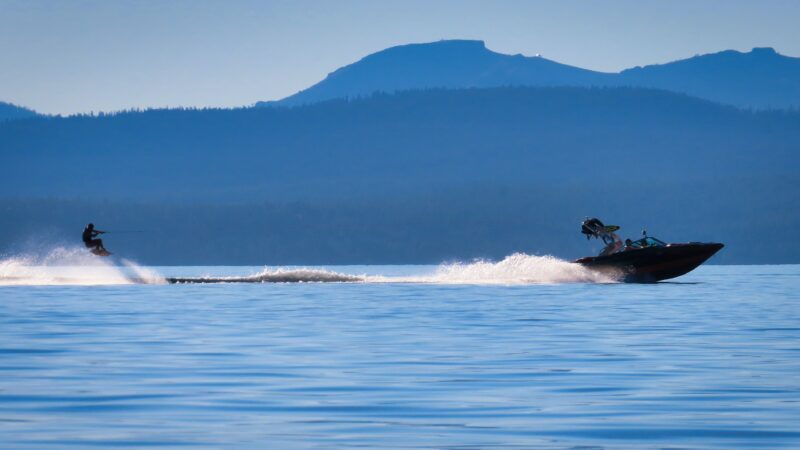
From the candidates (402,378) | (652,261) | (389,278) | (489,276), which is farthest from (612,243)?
(402,378)

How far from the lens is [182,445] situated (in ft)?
50.6

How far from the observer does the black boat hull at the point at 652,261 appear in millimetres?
59625

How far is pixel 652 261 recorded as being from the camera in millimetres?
60094

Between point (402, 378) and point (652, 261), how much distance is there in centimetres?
3952

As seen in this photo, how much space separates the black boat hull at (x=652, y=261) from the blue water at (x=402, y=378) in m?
16.1

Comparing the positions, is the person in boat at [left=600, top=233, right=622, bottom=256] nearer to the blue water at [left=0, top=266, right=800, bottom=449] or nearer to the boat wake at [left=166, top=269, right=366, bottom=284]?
the blue water at [left=0, top=266, right=800, bottom=449]

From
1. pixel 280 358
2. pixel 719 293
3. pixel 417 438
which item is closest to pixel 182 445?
pixel 417 438

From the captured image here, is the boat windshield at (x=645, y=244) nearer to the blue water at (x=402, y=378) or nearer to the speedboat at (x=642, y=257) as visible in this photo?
the speedboat at (x=642, y=257)

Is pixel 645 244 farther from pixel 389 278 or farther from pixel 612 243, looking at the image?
pixel 389 278

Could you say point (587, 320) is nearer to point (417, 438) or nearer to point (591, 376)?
point (591, 376)

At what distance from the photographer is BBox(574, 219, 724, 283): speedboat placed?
195 feet

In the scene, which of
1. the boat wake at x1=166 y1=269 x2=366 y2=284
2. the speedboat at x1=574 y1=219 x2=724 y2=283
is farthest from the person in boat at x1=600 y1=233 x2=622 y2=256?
the boat wake at x1=166 y1=269 x2=366 y2=284

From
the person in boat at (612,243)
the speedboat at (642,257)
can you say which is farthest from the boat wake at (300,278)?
the speedboat at (642,257)

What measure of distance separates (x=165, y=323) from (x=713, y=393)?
64.8 ft
